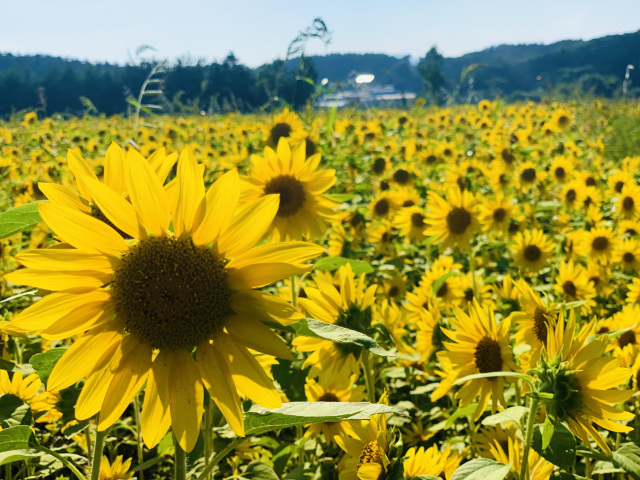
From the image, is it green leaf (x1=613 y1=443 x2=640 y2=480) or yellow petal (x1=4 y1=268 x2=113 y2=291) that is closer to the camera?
yellow petal (x1=4 y1=268 x2=113 y2=291)

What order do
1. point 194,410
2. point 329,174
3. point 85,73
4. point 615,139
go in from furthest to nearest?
point 85,73, point 615,139, point 329,174, point 194,410

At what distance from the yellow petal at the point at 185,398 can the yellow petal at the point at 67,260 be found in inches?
7.0

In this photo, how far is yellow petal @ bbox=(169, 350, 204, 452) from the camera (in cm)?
76

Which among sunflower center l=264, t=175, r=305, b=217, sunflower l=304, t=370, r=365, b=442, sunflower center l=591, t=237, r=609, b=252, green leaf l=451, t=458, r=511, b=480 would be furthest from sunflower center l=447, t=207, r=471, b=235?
green leaf l=451, t=458, r=511, b=480

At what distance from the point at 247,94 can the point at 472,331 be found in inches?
1404

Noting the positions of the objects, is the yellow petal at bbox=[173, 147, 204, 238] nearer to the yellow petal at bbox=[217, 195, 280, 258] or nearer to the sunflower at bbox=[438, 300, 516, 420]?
the yellow petal at bbox=[217, 195, 280, 258]

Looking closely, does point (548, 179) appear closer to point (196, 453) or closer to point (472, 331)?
point (472, 331)

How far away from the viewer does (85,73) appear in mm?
46594

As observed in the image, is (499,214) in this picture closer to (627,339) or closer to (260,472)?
(627,339)

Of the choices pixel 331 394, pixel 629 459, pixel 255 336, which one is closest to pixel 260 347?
pixel 255 336

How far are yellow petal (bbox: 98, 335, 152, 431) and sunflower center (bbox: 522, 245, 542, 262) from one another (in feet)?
8.99

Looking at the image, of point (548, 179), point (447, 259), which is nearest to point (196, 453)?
point (447, 259)

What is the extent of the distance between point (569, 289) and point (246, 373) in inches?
81.0

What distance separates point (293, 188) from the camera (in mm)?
1870
